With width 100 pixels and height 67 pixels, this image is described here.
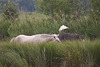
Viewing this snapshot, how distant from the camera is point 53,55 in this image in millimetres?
3471

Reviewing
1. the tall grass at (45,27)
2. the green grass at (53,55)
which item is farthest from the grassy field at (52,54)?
the tall grass at (45,27)

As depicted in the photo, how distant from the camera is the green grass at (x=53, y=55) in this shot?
314 centimetres

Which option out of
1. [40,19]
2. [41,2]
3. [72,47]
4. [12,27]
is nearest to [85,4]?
[41,2]

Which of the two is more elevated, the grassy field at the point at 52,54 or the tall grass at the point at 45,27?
the tall grass at the point at 45,27

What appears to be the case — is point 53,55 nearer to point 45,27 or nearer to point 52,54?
point 52,54

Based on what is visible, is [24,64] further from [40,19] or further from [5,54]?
[40,19]

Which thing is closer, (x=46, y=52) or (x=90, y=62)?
(x=90, y=62)

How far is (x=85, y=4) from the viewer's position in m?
12.2

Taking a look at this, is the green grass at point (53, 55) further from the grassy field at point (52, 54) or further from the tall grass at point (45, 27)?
the tall grass at point (45, 27)

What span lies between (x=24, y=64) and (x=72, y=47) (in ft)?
3.45

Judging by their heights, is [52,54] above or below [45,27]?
below

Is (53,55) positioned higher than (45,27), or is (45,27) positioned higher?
(45,27)

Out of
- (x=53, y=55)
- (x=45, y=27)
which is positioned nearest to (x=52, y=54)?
(x=53, y=55)

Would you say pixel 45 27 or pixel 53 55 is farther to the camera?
pixel 45 27
